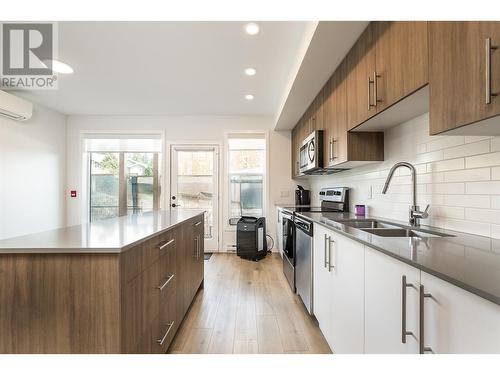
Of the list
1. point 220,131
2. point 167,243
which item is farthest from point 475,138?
point 220,131

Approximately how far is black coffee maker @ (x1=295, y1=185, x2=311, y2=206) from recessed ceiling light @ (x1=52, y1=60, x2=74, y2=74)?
3.73m

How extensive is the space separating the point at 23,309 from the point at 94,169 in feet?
15.0

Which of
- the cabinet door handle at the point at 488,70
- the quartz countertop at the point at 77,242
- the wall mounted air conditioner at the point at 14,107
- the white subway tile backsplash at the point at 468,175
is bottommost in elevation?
the quartz countertop at the point at 77,242

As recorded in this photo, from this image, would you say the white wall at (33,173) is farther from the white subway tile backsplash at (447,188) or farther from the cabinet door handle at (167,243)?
the white subway tile backsplash at (447,188)

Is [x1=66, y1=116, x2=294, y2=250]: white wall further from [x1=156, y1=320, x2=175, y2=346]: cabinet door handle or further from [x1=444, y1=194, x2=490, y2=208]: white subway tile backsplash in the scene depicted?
[x1=444, y1=194, x2=490, y2=208]: white subway tile backsplash

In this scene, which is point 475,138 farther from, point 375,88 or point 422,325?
point 422,325

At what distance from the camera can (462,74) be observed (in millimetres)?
879

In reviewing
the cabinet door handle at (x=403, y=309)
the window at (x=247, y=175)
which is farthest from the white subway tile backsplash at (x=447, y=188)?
the window at (x=247, y=175)

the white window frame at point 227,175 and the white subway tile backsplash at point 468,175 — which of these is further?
the white window frame at point 227,175

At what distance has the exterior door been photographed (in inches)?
186

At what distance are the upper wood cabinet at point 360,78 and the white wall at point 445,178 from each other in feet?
1.21

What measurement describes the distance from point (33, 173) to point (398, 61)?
206 inches

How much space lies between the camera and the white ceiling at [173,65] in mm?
2221
